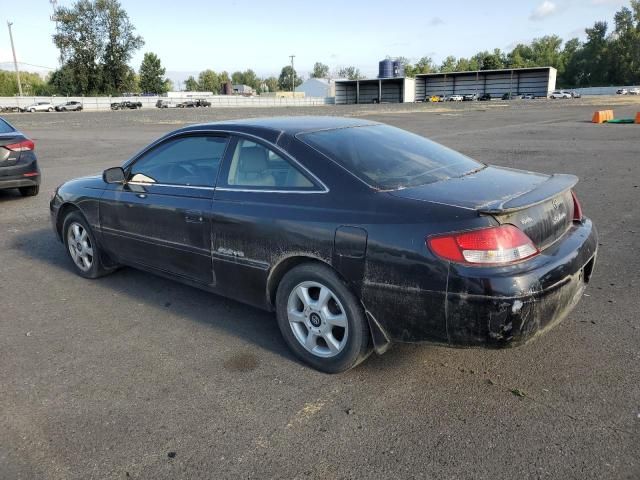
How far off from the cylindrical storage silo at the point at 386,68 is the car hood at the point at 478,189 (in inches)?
4376

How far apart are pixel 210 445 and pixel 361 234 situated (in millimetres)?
1365

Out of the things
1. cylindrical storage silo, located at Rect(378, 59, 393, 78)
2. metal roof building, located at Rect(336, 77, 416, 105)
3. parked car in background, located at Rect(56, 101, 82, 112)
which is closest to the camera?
parked car in background, located at Rect(56, 101, 82, 112)

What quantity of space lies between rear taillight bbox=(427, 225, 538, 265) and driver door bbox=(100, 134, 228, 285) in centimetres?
178

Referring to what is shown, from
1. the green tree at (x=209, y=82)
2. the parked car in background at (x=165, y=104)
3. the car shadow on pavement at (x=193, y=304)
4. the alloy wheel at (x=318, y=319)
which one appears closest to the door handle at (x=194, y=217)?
the car shadow on pavement at (x=193, y=304)

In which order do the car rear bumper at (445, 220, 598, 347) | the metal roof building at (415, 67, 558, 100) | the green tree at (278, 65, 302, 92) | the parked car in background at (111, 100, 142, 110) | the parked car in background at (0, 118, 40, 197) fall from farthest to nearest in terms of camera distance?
the green tree at (278, 65, 302, 92), the metal roof building at (415, 67, 558, 100), the parked car in background at (111, 100, 142, 110), the parked car in background at (0, 118, 40, 197), the car rear bumper at (445, 220, 598, 347)

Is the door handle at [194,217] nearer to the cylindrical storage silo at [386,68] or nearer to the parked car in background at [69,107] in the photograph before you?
the parked car in background at [69,107]

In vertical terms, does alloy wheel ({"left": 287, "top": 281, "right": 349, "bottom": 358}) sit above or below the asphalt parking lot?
above

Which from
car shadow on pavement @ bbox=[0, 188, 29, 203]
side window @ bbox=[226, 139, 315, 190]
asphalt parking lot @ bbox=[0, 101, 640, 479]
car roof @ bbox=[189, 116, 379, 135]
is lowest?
asphalt parking lot @ bbox=[0, 101, 640, 479]

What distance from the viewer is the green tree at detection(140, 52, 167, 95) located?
102m

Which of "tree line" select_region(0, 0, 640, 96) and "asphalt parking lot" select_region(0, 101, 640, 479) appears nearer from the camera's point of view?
"asphalt parking lot" select_region(0, 101, 640, 479)

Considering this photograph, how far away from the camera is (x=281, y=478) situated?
7.94ft

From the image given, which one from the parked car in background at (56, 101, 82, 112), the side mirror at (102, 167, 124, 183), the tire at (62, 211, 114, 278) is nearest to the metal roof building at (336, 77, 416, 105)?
the parked car in background at (56, 101, 82, 112)

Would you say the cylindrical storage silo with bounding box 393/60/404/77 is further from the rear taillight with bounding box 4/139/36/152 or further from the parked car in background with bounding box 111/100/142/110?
the rear taillight with bounding box 4/139/36/152

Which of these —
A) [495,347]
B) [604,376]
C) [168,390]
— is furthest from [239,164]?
[604,376]
